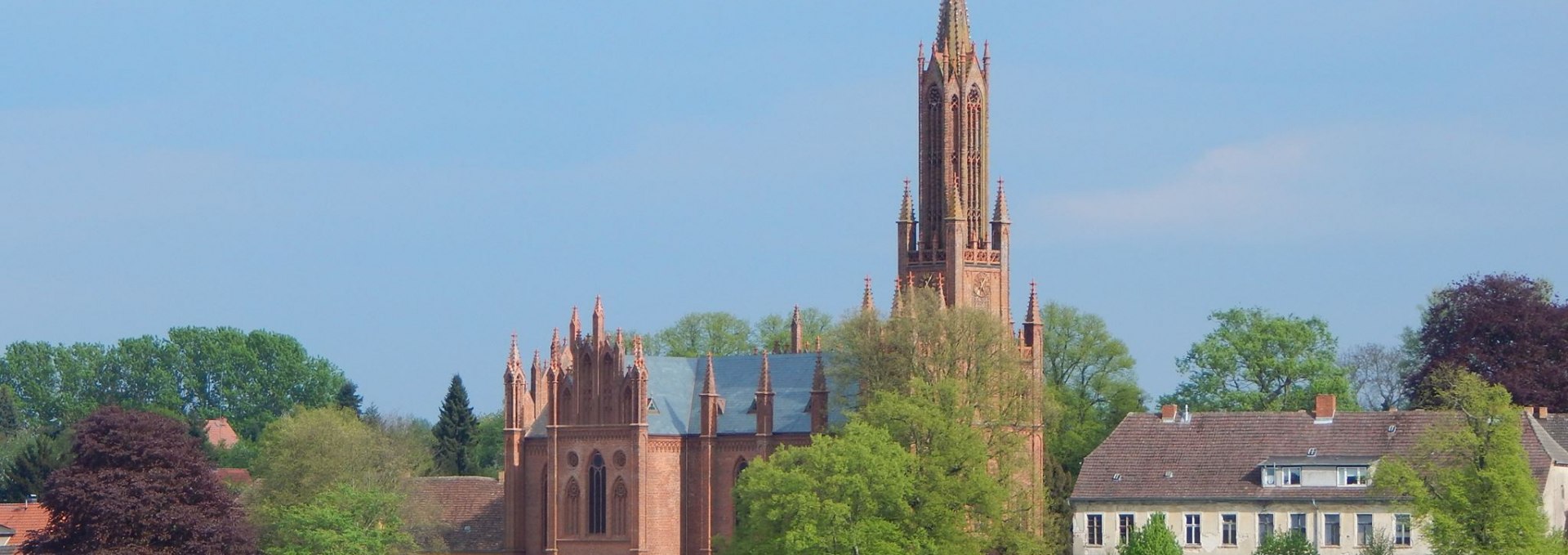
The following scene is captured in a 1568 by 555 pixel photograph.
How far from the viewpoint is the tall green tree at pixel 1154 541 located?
253 ft

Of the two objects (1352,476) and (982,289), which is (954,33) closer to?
(982,289)

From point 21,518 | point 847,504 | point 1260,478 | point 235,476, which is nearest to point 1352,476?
point 1260,478

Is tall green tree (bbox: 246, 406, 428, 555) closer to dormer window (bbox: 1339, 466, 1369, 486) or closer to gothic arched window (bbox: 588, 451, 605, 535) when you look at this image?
gothic arched window (bbox: 588, 451, 605, 535)

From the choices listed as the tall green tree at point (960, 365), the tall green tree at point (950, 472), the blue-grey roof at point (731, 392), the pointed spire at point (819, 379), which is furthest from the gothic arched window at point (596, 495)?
the tall green tree at point (950, 472)

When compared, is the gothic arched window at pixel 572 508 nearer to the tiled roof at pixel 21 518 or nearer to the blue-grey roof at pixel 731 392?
the blue-grey roof at pixel 731 392

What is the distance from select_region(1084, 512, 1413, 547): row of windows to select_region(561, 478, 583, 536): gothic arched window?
17.9m

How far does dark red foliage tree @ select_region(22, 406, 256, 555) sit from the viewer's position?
79.2 m

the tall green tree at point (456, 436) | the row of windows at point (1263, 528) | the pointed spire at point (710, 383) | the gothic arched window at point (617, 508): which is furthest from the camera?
the tall green tree at point (456, 436)

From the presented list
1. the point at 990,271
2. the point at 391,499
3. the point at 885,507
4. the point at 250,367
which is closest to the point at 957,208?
the point at 990,271

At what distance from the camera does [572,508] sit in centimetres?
9006

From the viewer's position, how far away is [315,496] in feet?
290

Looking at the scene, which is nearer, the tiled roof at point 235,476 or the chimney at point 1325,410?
the chimney at point 1325,410

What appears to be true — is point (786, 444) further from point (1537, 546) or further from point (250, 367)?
point (250, 367)

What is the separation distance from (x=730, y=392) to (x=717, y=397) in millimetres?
1440
